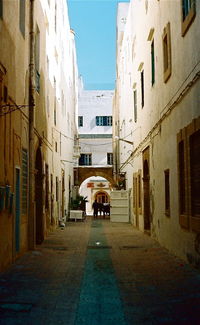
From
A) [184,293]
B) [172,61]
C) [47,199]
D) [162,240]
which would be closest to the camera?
[184,293]

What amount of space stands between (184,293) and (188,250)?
2793 millimetres

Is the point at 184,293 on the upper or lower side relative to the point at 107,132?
lower

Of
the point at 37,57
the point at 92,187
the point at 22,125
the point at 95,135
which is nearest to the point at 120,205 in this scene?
the point at 37,57

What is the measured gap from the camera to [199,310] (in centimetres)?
601

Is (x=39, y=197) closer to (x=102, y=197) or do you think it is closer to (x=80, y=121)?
(x=80, y=121)

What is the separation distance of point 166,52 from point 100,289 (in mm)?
7278

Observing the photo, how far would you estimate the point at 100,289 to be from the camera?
7.53 m

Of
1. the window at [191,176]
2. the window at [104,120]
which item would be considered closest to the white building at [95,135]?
the window at [104,120]

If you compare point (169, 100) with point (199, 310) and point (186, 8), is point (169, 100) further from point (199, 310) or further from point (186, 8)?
point (199, 310)

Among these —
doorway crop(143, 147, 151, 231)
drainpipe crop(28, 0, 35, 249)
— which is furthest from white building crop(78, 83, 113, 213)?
drainpipe crop(28, 0, 35, 249)

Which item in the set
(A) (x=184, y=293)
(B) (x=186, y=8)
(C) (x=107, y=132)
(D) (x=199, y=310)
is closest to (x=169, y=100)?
(B) (x=186, y=8)

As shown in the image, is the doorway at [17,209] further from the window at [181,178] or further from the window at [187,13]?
the window at [187,13]

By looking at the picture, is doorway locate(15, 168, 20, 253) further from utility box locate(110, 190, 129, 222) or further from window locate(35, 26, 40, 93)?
utility box locate(110, 190, 129, 222)

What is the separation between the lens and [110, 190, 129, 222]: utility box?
26.2 m
